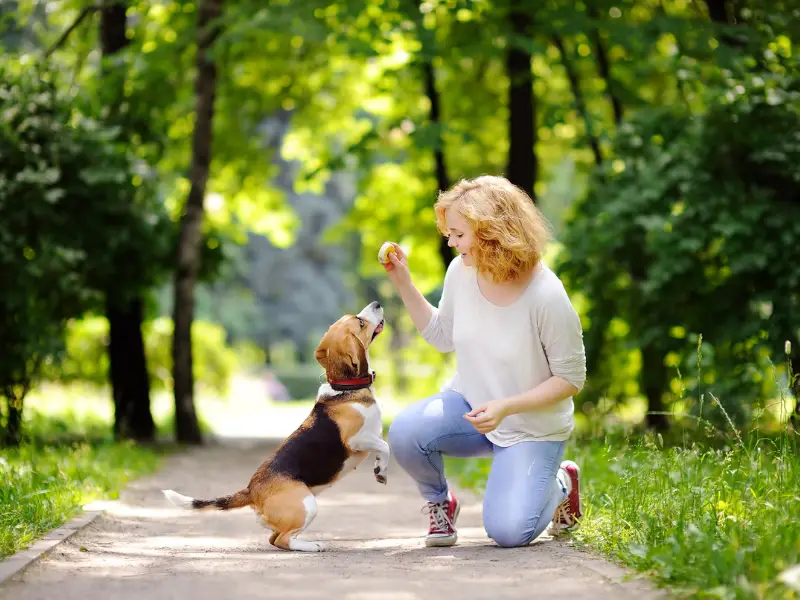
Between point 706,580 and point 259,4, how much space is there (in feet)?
35.7

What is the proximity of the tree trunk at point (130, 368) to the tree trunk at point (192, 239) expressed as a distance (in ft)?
1.58

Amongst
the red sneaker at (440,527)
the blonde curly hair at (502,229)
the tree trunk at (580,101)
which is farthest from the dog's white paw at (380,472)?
the tree trunk at (580,101)

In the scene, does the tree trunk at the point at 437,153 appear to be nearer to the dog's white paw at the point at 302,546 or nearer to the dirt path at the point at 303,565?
the dirt path at the point at 303,565

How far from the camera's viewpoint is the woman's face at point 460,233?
5457 millimetres

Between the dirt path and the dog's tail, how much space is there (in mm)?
258

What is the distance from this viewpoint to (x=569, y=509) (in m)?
5.72

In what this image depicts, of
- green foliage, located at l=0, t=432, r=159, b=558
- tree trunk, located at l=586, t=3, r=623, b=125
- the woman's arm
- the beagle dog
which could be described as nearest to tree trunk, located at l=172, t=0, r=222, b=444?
green foliage, located at l=0, t=432, r=159, b=558

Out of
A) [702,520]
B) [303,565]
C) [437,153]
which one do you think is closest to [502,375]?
[702,520]

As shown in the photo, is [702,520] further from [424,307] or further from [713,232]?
[713,232]

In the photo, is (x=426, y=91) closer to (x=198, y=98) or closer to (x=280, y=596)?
(x=198, y=98)

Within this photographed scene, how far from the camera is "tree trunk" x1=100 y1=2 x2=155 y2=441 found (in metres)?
13.6

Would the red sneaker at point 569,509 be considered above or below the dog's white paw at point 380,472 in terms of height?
below

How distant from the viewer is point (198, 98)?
1380 cm

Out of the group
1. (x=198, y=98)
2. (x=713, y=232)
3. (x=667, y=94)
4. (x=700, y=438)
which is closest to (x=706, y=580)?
(x=700, y=438)
